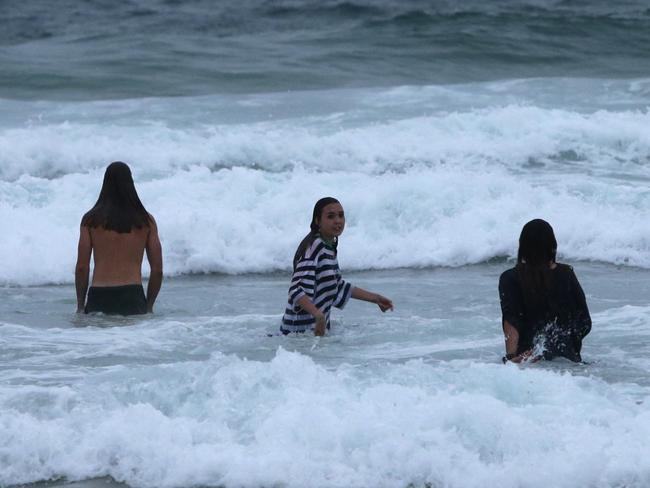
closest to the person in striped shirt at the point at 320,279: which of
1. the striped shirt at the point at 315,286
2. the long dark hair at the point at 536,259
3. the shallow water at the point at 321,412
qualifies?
the striped shirt at the point at 315,286

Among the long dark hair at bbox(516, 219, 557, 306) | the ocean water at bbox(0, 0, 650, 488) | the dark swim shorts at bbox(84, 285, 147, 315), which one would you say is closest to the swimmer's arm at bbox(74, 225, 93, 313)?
the dark swim shorts at bbox(84, 285, 147, 315)

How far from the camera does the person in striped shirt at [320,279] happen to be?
739cm

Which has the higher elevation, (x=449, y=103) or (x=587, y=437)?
(x=449, y=103)

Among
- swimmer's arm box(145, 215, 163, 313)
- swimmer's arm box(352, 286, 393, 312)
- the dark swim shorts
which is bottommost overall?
the dark swim shorts

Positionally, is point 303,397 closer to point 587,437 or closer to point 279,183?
point 587,437

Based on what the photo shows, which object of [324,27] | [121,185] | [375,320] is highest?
[324,27]

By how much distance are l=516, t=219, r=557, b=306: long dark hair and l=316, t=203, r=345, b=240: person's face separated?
1.31 m

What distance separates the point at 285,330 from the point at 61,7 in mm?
22096

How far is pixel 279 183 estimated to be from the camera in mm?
14094

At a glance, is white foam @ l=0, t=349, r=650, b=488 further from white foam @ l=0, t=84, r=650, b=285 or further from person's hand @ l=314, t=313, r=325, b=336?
white foam @ l=0, t=84, r=650, b=285

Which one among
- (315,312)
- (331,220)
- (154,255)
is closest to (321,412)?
(315,312)

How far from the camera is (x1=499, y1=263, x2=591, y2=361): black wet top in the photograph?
Result: 21.3 ft

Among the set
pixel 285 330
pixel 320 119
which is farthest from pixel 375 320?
pixel 320 119

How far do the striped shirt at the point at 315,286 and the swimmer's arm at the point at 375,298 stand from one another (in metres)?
0.07
